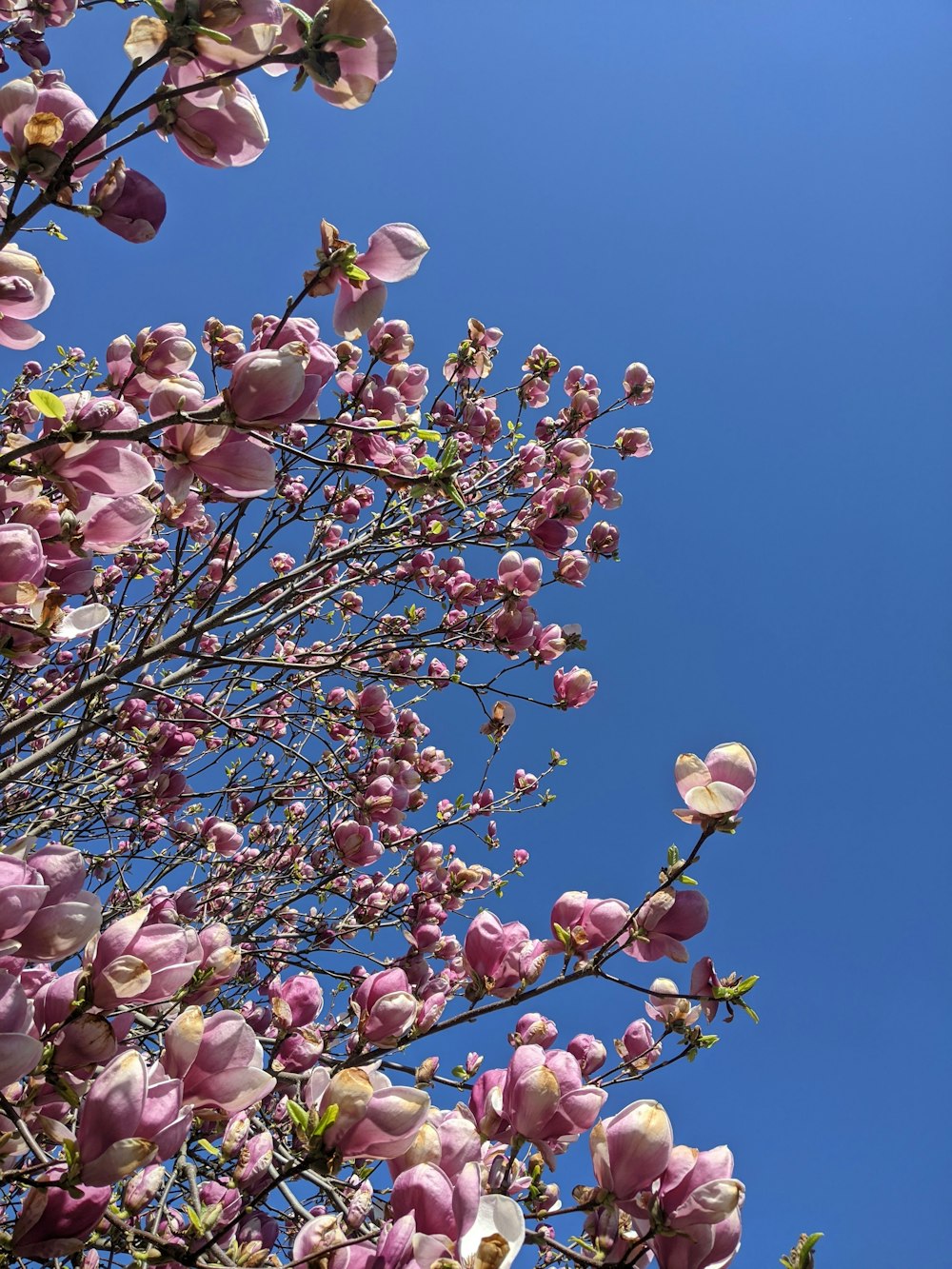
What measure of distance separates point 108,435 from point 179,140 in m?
0.51

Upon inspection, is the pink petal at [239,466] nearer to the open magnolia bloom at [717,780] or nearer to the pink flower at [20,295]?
the pink flower at [20,295]

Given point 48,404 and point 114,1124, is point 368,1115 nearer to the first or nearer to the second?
point 114,1124

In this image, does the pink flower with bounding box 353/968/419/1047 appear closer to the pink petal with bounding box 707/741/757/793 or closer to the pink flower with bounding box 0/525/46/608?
the pink petal with bounding box 707/741/757/793

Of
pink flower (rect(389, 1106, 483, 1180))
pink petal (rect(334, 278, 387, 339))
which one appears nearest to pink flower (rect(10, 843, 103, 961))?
pink flower (rect(389, 1106, 483, 1180))

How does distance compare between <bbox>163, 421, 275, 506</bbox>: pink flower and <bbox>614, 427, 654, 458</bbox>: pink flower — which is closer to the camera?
<bbox>163, 421, 275, 506</bbox>: pink flower

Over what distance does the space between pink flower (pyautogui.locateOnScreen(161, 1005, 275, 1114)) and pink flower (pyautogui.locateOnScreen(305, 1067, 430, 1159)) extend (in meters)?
0.12

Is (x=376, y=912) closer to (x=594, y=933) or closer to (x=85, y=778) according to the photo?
(x=85, y=778)

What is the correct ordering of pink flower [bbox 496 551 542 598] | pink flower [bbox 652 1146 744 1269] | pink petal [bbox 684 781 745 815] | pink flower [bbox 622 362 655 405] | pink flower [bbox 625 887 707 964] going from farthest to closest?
pink flower [bbox 622 362 655 405], pink flower [bbox 496 551 542 598], pink flower [bbox 625 887 707 964], pink petal [bbox 684 781 745 815], pink flower [bbox 652 1146 744 1269]

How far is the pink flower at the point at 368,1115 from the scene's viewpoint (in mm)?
1020

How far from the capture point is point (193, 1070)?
110 cm

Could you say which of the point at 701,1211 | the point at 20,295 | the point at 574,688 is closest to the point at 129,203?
the point at 20,295

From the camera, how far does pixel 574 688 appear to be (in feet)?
10.1

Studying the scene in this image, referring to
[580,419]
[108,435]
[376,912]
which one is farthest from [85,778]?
[580,419]

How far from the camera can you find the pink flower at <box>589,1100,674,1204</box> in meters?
1.15
